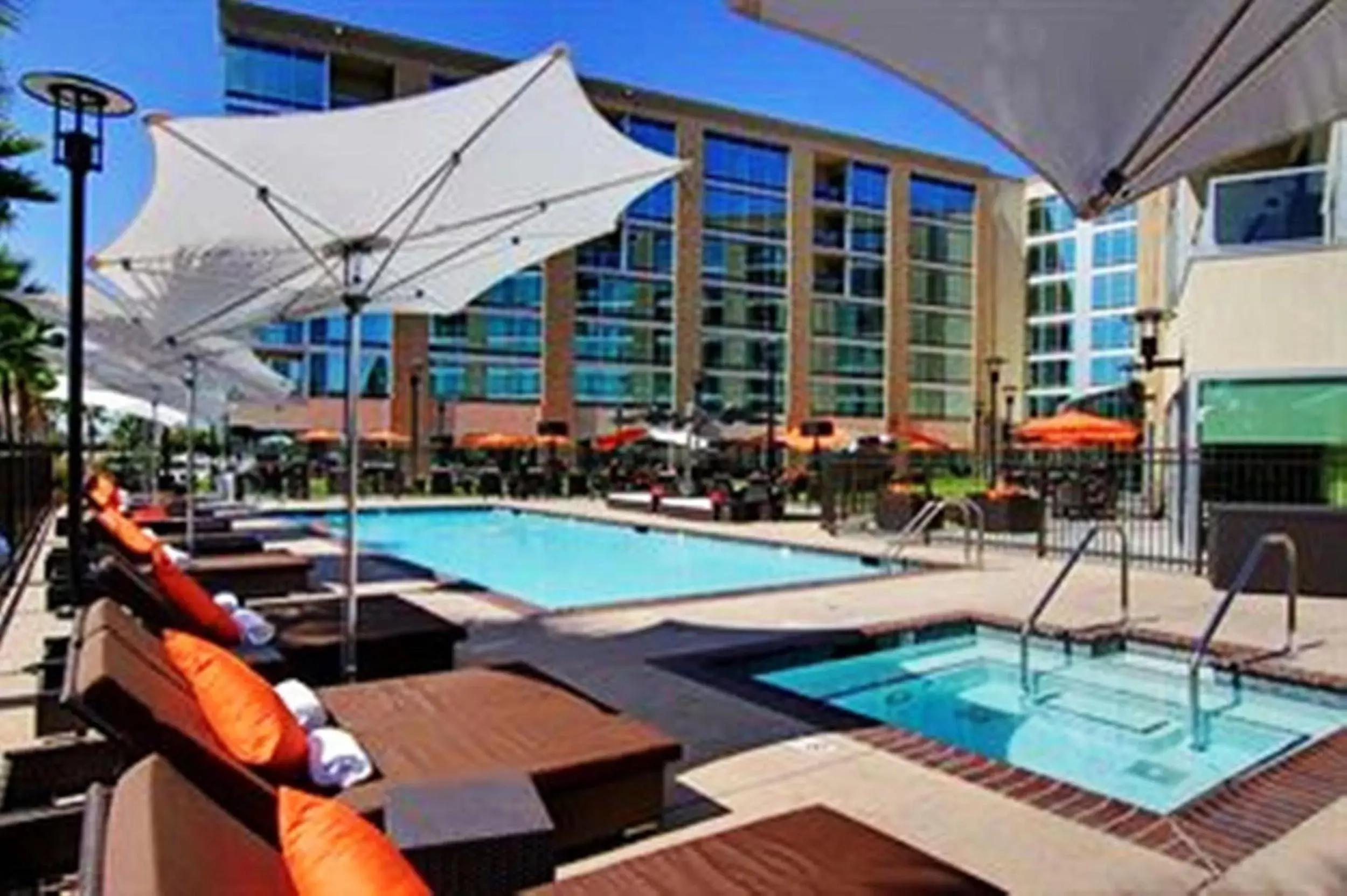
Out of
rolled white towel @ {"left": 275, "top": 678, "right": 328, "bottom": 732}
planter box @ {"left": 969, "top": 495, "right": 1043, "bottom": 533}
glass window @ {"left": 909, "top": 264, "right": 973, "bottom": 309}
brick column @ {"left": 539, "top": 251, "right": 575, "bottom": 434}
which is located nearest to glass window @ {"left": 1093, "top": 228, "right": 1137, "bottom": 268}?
glass window @ {"left": 909, "top": 264, "right": 973, "bottom": 309}

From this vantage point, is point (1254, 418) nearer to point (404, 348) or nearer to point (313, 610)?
point (313, 610)

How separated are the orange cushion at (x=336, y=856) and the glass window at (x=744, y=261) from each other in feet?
153

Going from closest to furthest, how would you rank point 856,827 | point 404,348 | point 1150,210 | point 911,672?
point 856,827, point 911,672, point 1150,210, point 404,348

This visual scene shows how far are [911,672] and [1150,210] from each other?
3362 cm

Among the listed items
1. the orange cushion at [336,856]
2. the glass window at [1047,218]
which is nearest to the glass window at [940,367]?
the glass window at [1047,218]

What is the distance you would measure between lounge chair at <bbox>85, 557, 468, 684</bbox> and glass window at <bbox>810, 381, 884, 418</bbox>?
44.2 metres


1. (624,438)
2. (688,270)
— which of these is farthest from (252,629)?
(688,270)

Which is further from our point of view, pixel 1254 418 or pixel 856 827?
pixel 1254 418

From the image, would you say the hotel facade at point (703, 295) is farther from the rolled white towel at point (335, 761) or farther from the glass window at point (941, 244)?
the rolled white towel at point (335, 761)

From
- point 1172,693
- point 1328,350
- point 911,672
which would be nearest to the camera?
point 1172,693

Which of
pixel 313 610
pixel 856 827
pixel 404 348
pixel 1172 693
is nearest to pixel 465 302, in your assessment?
pixel 313 610

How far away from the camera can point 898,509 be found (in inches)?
720

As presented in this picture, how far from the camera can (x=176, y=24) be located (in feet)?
43.7

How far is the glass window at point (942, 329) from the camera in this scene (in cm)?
5506
